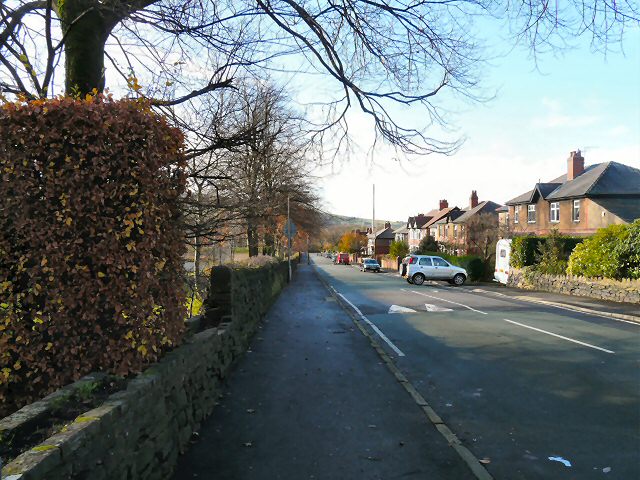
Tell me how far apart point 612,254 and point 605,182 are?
2129 centimetres

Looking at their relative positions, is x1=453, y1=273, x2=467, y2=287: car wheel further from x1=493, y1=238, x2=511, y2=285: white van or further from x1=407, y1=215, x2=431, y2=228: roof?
x1=407, y1=215, x2=431, y2=228: roof

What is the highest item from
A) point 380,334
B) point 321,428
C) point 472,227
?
point 472,227

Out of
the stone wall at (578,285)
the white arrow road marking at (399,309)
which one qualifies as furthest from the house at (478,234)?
the white arrow road marking at (399,309)

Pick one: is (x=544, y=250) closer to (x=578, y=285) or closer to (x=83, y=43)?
(x=578, y=285)

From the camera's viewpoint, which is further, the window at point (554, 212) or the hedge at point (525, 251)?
the window at point (554, 212)

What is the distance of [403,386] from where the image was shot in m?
7.19

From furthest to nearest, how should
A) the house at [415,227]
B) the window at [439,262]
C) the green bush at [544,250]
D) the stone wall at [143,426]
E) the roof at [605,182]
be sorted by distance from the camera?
the house at [415,227] → the roof at [605,182] → the window at [439,262] → the green bush at [544,250] → the stone wall at [143,426]

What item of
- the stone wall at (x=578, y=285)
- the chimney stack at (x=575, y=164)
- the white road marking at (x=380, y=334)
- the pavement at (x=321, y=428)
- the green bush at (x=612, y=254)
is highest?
the chimney stack at (x=575, y=164)

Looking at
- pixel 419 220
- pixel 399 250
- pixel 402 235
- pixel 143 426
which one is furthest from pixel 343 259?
pixel 143 426

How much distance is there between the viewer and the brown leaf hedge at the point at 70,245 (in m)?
4.13

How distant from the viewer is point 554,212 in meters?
41.9

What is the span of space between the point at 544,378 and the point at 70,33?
27.2 feet

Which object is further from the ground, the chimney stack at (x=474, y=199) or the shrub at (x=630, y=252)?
the chimney stack at (x=474, y=199)

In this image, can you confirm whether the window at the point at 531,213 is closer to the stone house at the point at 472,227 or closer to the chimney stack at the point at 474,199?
the stone house at the point at 472,227
